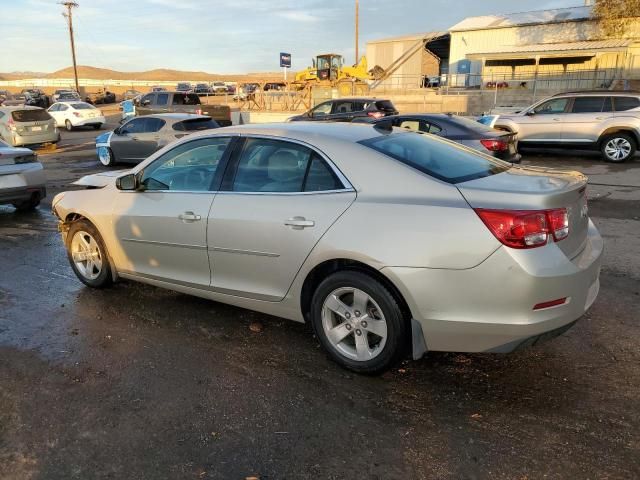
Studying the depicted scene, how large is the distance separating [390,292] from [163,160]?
96.1 inches

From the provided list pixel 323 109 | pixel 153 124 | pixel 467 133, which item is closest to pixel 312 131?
pixel 467 133

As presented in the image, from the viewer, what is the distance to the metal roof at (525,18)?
36.1 m

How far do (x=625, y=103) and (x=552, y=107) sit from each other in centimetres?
173

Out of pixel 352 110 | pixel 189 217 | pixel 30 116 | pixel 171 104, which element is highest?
pixel 171 104

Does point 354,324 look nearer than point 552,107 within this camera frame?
Yes

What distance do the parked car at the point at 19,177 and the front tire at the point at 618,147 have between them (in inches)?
502

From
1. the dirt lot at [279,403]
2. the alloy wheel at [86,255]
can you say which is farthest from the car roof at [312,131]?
the alloy wheel at [86,255]

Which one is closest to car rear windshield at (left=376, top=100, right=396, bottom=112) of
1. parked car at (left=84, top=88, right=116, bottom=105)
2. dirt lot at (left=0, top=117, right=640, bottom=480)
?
dirt lot at (left=0, top=117, right=640, bottom=480)

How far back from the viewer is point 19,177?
28.1ft

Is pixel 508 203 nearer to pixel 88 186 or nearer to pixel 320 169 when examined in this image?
pixel 320 169

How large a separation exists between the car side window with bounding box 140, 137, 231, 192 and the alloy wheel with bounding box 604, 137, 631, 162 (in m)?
12.3

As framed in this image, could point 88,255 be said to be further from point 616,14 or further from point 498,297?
point 616,14

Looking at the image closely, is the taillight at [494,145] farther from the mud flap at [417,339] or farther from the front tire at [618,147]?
the mud flap at [417,339]

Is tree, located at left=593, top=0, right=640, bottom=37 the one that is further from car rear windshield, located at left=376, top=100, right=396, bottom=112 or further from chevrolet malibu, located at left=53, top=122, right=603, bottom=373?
chevrolet malibu, located at left=53, top=122, right=603, bottom=373
